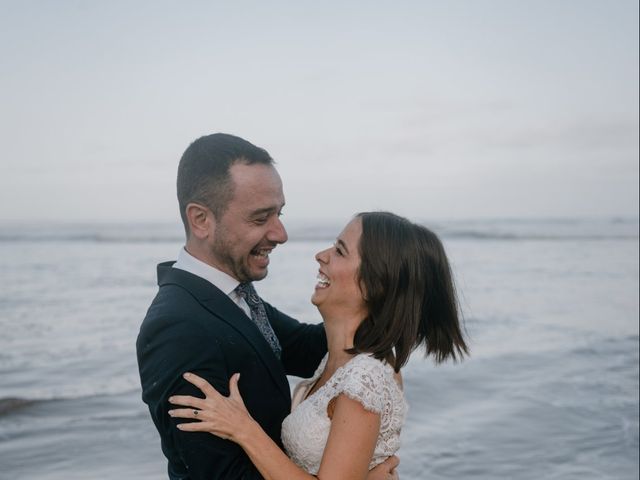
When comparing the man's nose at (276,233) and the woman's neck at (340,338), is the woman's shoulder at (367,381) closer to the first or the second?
the woman's neck at (340,338)

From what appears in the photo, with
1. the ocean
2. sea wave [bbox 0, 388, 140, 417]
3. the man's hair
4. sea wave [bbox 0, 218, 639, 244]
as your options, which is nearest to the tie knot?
the man's hair

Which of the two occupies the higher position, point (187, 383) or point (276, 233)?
point (276, 233)

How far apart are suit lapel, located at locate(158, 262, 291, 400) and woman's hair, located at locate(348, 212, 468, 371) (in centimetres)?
44

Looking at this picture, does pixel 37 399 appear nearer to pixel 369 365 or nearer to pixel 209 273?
pixel 209 273

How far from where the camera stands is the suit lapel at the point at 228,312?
113 inches

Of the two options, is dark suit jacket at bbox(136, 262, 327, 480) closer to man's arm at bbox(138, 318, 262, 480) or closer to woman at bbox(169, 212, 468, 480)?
man's arm at bbox(138, 318, 262, 480)

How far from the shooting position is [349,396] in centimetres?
290

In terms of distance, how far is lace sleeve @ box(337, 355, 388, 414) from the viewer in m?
2.88

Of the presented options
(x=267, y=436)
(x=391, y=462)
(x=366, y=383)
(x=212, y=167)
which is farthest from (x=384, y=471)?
(x=212, y=167)

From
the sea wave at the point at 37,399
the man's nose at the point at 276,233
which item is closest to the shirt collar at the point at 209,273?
the man's nose at the point at 276,233

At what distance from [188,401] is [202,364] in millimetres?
154

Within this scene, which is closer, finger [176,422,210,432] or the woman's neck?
finger [176,422,210,432]

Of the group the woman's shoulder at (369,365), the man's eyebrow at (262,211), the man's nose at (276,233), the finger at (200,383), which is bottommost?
the woman's shoulder at (369,365)

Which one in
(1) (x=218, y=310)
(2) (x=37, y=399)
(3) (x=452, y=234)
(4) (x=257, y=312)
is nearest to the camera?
(1) (x=218, y=310)
